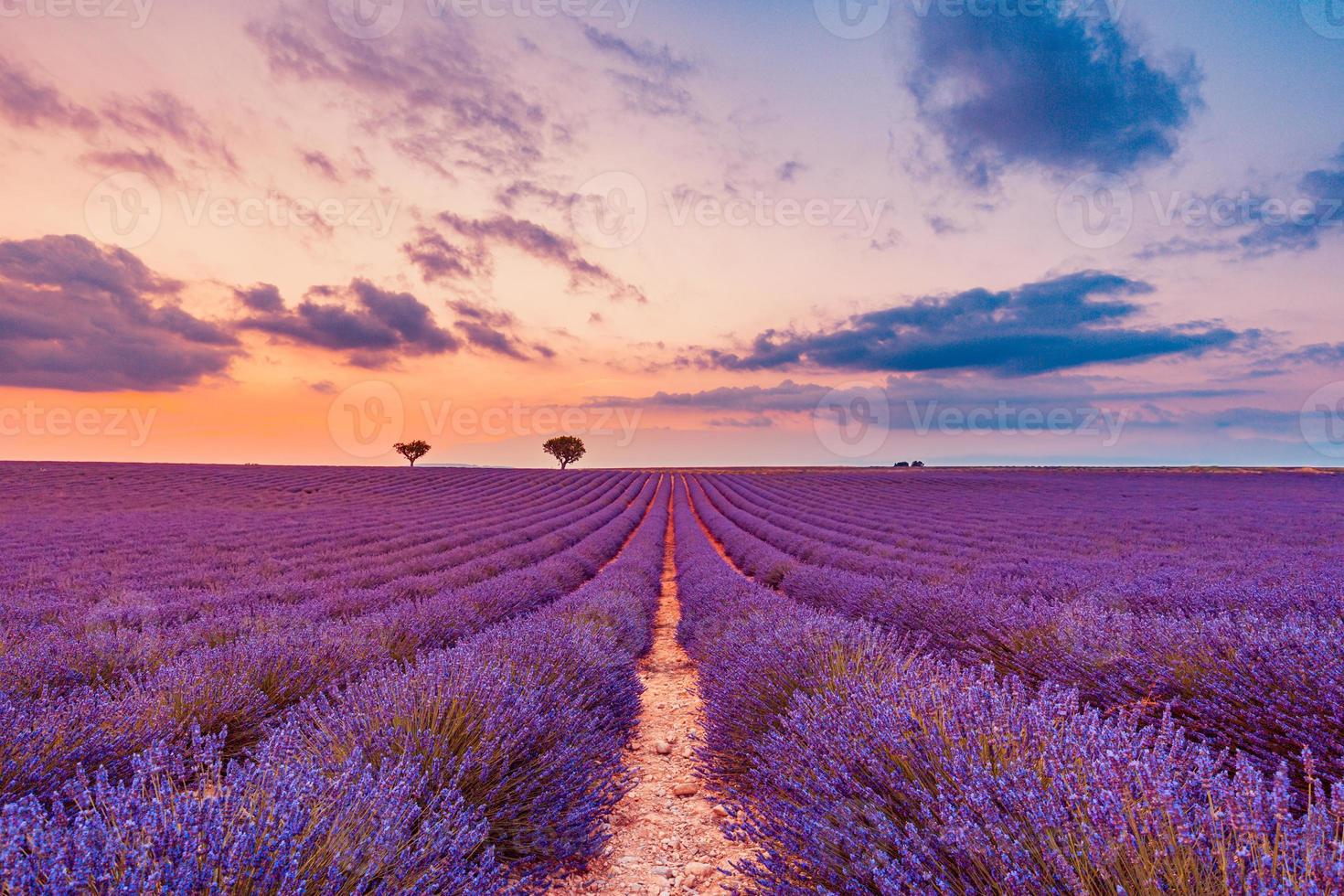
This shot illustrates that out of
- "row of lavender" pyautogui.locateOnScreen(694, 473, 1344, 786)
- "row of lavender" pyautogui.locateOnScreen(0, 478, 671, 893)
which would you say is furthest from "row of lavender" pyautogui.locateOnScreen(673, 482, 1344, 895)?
"row of lavender" pyautogui.locateOnScreen(0, 478, 671, 893)

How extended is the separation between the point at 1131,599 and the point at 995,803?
5.26 meters

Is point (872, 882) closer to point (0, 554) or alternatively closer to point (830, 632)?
point (830, 632)

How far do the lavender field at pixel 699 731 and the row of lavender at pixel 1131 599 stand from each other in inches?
1.1

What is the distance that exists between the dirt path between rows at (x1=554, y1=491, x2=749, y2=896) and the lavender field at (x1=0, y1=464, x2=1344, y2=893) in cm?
3

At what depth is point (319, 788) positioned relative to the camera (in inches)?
63.9

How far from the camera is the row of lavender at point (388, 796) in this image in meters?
1.17

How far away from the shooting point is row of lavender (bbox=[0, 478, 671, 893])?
3.84 ft

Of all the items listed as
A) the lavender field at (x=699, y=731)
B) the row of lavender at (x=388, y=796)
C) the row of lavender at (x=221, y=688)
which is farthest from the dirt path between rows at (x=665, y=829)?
the row of lavender at (x=221, y=688)

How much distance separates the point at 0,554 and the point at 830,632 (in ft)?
46.9

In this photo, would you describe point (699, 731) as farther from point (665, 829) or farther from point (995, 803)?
point (995, 803)

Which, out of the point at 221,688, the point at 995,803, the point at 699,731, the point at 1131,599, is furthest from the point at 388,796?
the point at 1131,599

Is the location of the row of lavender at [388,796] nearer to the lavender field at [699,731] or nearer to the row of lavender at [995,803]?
the lavender field at [699,731]

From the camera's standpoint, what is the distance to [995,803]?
148cm

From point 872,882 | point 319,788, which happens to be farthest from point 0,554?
point 872,882
